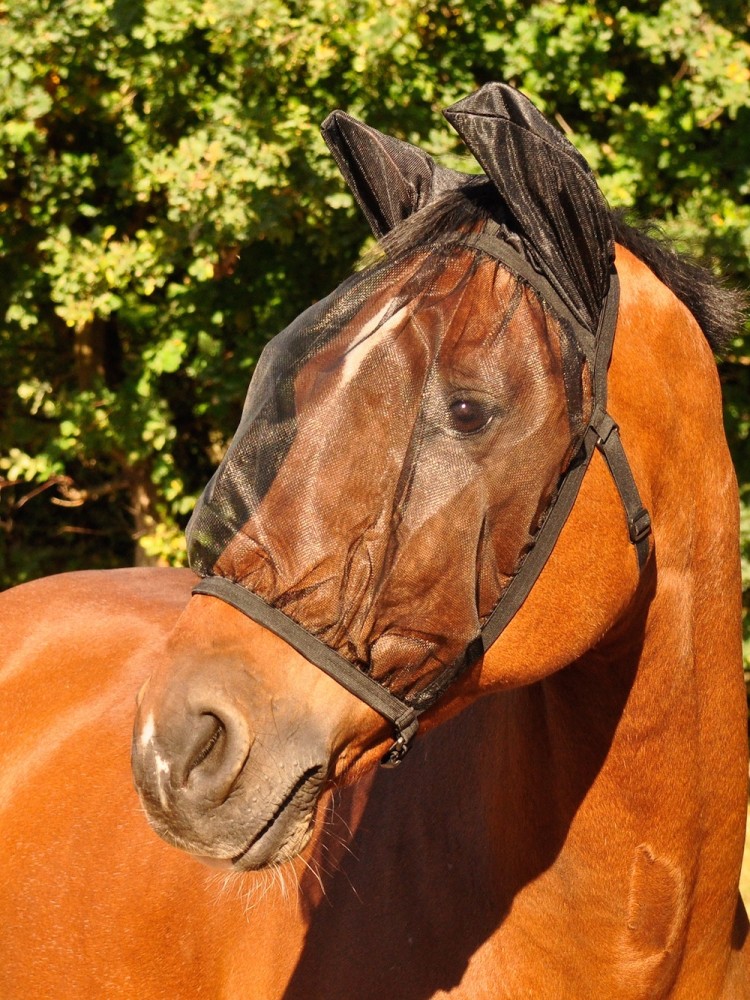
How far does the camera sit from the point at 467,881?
1.90 meters

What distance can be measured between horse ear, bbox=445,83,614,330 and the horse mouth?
0.79m

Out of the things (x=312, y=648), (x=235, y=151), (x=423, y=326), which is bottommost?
(x=312, y=648)

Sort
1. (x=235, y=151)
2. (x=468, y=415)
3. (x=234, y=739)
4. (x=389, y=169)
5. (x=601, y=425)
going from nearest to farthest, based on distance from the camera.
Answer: (x=234, y=739) < (x=468, y=415) < (x=601, y=425) < (x=389, y=169) < (x=235, y=151)

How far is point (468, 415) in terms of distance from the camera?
1.58 meters

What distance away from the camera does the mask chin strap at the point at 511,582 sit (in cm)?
152

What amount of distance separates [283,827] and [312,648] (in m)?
0.25

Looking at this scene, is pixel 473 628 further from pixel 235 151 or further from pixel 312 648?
pixel 235 151

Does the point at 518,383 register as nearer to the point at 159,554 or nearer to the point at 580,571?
the point at 580,571

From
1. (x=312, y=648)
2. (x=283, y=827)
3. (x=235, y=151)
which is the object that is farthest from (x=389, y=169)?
(x=235, y=151)

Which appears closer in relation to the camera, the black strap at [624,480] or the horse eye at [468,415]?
the horse eye at [468,415]

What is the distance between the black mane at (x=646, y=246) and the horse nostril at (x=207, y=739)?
74 cm

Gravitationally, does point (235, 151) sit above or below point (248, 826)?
above

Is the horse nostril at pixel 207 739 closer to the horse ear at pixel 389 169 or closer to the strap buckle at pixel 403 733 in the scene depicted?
the strap buckle at pixel 403 733

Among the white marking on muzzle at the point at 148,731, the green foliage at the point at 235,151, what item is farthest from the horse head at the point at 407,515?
the green foliage at the point at 235,151
